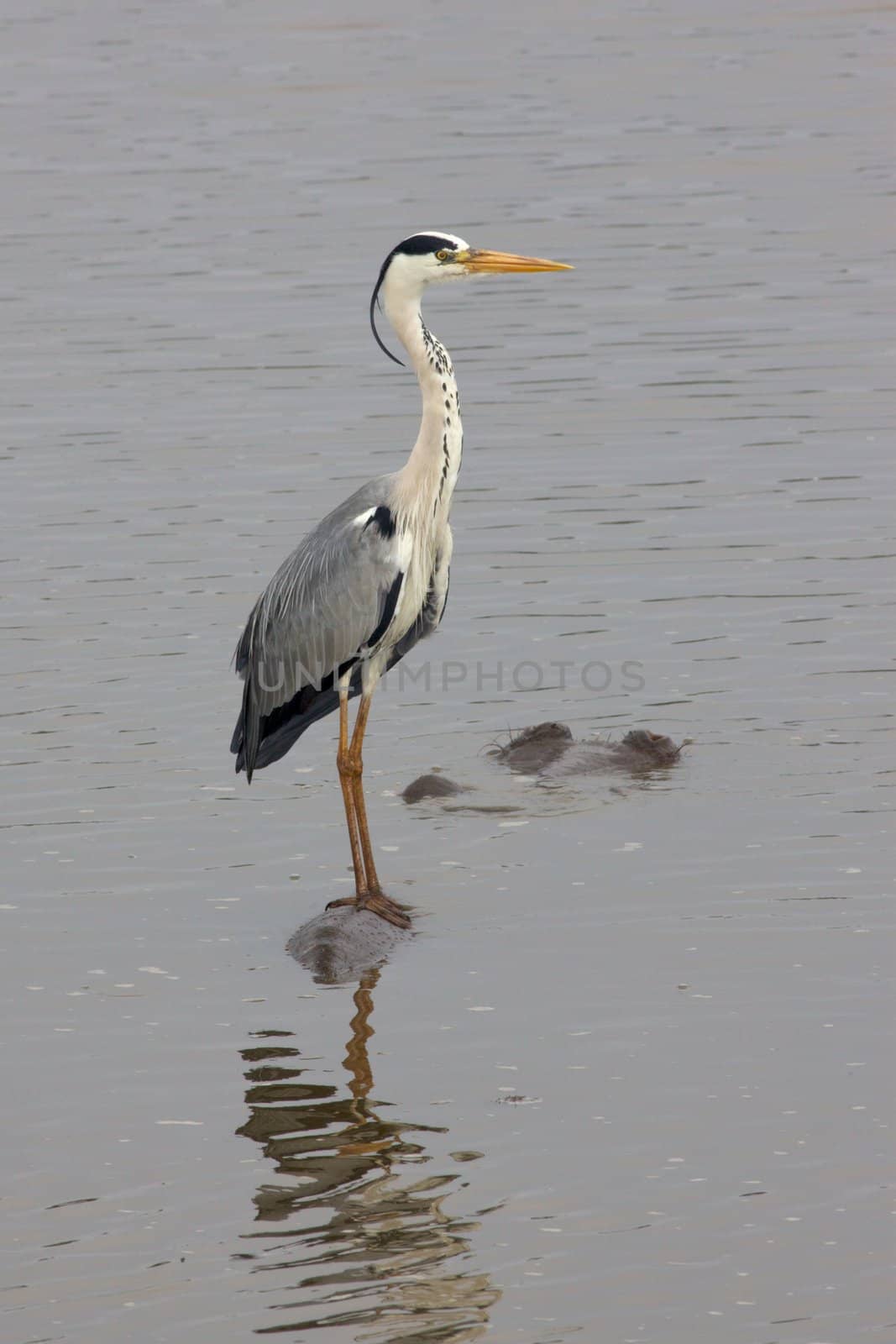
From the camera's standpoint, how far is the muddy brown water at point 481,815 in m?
6.68

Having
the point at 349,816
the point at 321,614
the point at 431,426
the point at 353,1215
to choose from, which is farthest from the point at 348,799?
the point at 353,1215

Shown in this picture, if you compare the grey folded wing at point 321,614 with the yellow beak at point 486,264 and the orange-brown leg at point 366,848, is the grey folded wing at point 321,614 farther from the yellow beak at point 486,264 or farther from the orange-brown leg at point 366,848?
the yellow beak at point 486,264

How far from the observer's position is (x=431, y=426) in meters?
9.62

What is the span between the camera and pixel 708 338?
67.5 feet

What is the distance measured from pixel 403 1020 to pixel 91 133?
99.2 ft

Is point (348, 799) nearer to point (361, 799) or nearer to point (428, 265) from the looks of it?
point (361, 799)

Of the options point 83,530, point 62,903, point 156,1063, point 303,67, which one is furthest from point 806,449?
point 303,67

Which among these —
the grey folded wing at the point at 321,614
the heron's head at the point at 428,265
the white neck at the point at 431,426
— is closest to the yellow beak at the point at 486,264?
the heron's head at the point at 428,265

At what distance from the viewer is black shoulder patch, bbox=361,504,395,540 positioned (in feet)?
31.4

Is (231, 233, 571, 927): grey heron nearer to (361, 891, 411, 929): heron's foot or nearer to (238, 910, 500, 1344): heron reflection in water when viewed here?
(361, 891, 411, 929): heron's foot

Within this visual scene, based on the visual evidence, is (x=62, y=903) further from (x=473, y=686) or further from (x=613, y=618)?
(x=613, y=618)

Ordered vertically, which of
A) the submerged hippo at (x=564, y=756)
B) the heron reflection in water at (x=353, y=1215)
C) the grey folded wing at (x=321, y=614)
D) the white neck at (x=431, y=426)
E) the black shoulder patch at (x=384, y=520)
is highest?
the white neck at (x=431, y=426)

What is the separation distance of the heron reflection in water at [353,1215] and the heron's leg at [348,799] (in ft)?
3.68

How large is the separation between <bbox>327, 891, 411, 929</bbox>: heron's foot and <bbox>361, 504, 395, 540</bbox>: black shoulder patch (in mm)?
1574
